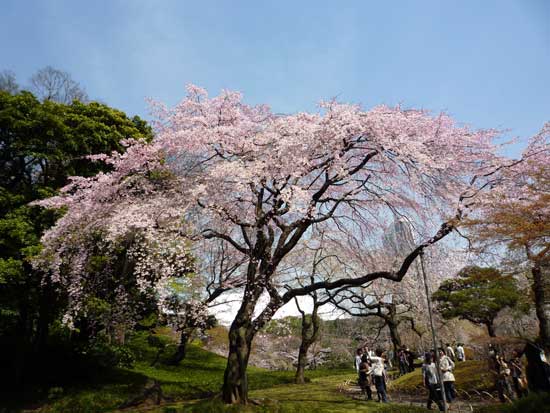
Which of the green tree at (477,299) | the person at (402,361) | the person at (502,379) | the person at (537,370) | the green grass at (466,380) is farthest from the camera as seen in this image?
the green tree at (477,299)

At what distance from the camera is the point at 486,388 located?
41.9 ft

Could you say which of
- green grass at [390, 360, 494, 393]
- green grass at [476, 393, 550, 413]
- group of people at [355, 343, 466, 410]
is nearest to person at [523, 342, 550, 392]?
green grass at [476, 393, 550, 413]

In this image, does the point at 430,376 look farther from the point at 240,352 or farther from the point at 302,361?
the point at 302,361

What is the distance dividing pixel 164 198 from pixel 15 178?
7.66 m

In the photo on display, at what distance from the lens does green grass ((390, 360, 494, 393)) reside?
12.8 metres

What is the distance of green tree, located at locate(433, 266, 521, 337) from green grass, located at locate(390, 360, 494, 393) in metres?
9.05

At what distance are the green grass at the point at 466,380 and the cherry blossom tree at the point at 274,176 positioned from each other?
19.7ft

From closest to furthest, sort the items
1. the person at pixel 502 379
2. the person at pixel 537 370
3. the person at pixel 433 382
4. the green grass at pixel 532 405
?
the green grass at pixel 532 405
the person at pixel 537 370
the person at pixel 502 379
the person at pixel 433 382

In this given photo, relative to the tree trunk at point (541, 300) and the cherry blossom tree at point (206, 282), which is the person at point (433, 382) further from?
the cherry blossom tree at point (206, 282)

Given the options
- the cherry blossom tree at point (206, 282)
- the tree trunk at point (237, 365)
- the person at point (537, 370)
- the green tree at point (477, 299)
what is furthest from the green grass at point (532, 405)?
the green tree at point (477, 299)

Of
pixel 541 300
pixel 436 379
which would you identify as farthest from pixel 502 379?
pixel 541 300

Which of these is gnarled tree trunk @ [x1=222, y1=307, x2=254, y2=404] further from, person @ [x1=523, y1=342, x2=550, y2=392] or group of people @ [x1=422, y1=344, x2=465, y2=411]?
person @ [x1=523, y1=342, x2=550, y2=392]

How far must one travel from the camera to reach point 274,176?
1065 centimetres

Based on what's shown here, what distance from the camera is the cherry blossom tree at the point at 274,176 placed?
1019cm
